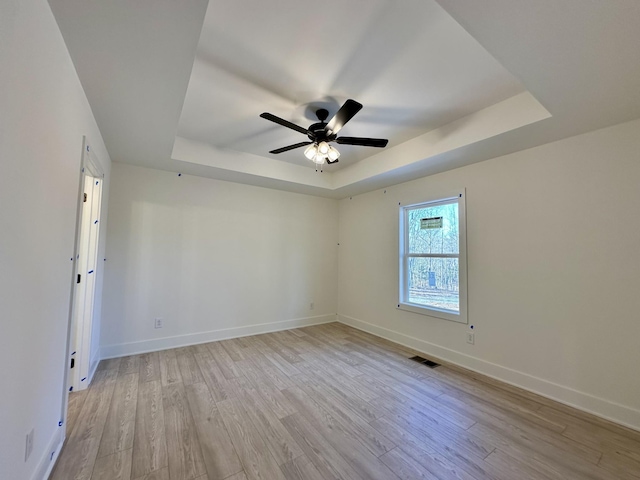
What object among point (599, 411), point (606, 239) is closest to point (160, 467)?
point (599, 411)

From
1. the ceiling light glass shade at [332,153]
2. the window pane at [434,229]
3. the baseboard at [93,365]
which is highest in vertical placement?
the ceiling light glass shade at [332,153]

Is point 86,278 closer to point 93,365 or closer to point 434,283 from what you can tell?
point 93,365

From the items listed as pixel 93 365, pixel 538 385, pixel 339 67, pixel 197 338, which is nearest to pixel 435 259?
pixel 538 385

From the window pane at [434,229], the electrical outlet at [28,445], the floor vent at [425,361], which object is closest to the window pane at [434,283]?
the window pane at [434,229]

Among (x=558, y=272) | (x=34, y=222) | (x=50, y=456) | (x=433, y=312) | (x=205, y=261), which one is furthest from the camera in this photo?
(x=205, y=261)

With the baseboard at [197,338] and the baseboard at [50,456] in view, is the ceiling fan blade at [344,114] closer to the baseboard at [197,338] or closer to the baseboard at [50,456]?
the baseboard at [50,456]

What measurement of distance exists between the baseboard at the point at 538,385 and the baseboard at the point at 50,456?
348 centimetres

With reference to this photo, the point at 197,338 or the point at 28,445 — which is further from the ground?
the point at 28,445

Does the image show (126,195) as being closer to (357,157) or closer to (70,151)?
(70,151)

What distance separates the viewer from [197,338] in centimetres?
366

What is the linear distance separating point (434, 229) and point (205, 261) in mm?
3197

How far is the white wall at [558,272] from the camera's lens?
2.08 meters

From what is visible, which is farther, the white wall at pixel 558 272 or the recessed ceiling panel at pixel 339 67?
the white wall at pixel 558 272

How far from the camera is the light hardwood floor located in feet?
5.14
